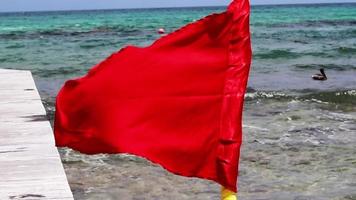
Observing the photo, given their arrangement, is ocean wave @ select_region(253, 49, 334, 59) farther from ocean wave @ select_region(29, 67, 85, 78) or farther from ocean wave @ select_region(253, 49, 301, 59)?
ocean wave @ select_region(29, 67, 85, 78)

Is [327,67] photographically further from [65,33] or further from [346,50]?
[65,33]

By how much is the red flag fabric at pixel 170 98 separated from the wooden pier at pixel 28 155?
1.53 meters

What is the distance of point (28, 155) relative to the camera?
5.40 m

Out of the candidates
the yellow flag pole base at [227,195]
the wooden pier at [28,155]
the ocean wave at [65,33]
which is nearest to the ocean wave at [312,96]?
the wooden pier at [28,155]

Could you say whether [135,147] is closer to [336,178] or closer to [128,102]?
[128,102]

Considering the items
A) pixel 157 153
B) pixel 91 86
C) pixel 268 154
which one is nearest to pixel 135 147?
pixel 157 153

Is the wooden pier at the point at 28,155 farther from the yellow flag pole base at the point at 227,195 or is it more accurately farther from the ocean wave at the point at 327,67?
the ocean wave at the point at 327,67

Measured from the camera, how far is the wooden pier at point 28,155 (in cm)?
444

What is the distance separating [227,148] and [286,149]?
16.9 ft

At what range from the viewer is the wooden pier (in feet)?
14.6

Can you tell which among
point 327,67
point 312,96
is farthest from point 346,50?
point 312,96

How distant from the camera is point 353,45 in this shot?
28938mm

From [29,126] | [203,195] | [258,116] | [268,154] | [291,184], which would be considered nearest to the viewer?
[203,195]

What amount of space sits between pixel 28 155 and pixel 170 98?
284cm
